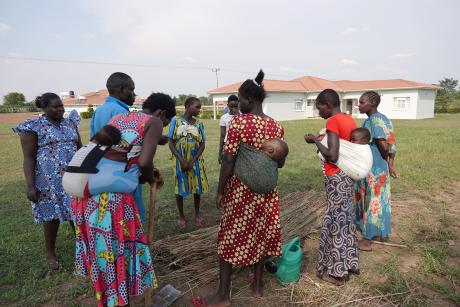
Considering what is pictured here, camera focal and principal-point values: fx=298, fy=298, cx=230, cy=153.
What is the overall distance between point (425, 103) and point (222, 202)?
34.3 meters

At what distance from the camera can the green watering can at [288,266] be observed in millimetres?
2875

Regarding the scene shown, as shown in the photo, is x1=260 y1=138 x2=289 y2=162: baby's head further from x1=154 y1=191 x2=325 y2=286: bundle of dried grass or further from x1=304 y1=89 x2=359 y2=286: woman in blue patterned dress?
x1=154 y1=191 x2=325 y2=286: bundle of dried grass

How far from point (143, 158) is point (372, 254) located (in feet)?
9.87

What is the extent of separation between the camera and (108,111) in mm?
2258

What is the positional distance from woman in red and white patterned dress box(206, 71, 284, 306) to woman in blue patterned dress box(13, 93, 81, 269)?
74.3 inches

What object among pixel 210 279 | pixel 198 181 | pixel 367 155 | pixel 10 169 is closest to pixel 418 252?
pixel 367 155

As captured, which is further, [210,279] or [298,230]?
[298,230]

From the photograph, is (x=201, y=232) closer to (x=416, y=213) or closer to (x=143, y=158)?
(x=143, y=158)

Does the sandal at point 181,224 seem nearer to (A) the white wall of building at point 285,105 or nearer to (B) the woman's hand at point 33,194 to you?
(B) the woman's hand at point 33,194

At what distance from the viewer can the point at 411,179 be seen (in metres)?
6.78

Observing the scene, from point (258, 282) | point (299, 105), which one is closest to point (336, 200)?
point (258, 282)

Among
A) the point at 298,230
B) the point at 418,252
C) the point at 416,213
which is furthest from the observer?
the point at 416,213

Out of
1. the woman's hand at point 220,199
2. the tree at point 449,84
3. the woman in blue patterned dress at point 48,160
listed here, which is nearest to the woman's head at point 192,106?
the woman in blue patterned dress at point 48,160

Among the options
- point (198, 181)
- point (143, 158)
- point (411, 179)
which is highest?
A: point (143, 158)
